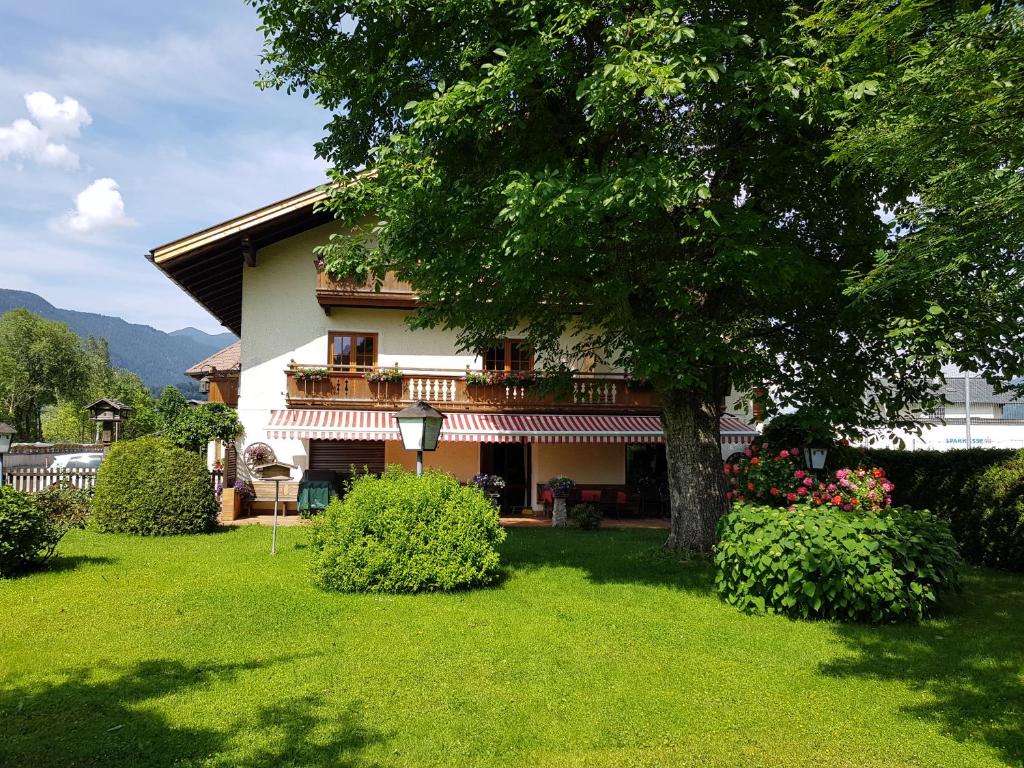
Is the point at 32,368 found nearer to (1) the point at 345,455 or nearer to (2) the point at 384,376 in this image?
(1) the point at 345,455

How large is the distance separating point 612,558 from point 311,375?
10.1 m

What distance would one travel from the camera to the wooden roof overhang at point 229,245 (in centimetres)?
1761

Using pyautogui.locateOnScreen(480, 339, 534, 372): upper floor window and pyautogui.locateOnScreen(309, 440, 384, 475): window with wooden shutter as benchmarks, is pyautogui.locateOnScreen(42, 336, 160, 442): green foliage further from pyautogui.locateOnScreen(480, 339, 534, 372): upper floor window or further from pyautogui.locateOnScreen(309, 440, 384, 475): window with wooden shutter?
pyautogui.locateOnScreen(480, 339, 534, 372): upper floor window

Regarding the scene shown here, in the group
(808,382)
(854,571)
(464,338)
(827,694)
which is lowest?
(827,694)

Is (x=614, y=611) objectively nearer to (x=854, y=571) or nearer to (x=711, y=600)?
(x=711, y=600)

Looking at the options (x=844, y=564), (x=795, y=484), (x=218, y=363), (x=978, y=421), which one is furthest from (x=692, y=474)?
(x=978, y=421)

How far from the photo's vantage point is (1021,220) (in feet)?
17.7

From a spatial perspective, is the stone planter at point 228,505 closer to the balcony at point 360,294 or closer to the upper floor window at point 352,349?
the upper floor window at point 352,349

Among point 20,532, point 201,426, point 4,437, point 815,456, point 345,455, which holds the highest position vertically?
point 201,426

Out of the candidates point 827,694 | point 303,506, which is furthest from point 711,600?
point 303,506

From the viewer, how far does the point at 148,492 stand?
45.6 ft

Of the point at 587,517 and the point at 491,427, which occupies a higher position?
the point at 491,427

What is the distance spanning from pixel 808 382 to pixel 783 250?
2692 mm

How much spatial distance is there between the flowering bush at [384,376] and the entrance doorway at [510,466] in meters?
3.52
